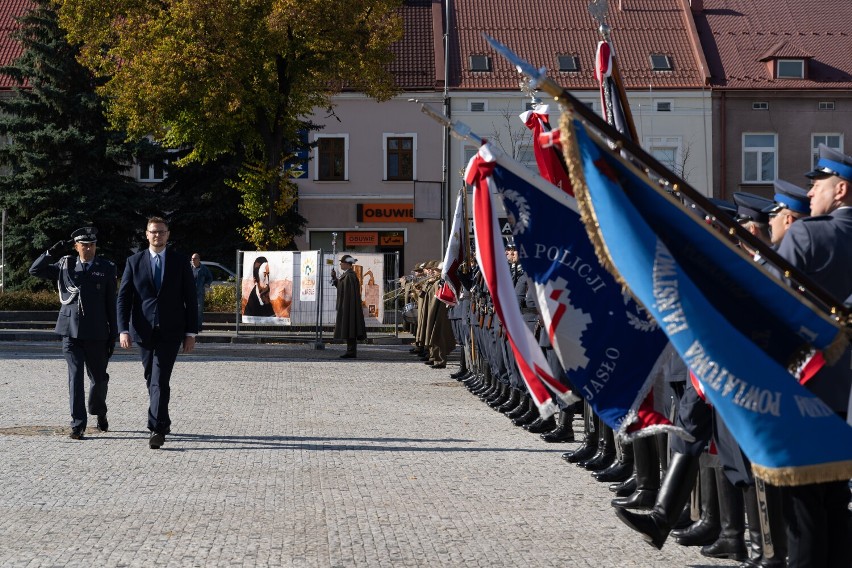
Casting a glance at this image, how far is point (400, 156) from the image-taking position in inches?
1975

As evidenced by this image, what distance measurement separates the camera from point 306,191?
163 feet

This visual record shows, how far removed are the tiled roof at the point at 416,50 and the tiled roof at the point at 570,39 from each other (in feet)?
3.45

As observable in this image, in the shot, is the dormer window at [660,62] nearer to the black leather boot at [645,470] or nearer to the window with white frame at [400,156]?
the window with white frame at [400,156]

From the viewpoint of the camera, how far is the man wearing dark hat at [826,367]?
195 inches

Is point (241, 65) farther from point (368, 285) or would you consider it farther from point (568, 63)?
point (568, 63)

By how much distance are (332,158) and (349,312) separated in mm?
25626

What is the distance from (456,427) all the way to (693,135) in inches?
1468

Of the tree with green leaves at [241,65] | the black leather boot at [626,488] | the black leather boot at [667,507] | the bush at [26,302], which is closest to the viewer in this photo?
the black leather boot at [667,507]

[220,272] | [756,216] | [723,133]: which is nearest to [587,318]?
[756,216]

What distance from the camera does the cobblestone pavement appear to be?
6.89 m

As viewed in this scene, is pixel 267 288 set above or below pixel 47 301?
above

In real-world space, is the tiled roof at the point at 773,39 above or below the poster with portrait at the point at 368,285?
above

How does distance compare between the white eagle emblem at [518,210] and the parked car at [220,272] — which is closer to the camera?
the white eagle emblem at [518,210]

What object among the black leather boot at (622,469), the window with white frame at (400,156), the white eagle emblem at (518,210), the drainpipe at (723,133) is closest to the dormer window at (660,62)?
the drainpipe at (723,133)
